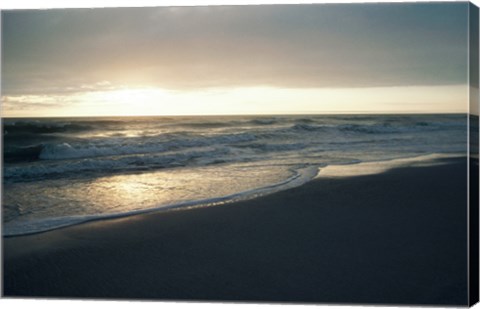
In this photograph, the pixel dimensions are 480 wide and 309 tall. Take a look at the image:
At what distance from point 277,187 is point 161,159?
1.45 m

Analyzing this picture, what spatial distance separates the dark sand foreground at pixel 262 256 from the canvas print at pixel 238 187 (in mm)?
11

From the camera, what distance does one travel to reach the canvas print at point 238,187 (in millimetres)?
2861

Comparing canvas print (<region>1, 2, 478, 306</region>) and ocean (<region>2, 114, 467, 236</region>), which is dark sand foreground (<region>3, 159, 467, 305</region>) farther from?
ocean (<region>2, 114, 467, 236</region>)

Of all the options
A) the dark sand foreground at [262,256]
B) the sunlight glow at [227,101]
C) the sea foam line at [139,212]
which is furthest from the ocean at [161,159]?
the dark sand foreground at [262,256]

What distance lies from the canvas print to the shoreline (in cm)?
2

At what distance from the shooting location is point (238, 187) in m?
4.50

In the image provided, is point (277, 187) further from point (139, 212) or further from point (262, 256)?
point (262, 256)

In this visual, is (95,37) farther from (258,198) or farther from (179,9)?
(258,198)

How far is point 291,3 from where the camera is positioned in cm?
308

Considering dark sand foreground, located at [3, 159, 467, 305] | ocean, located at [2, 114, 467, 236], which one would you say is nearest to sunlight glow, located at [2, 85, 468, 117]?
ocean, located at [2, 114, 467, 236]

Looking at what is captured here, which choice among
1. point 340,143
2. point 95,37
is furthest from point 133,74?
point 340,143

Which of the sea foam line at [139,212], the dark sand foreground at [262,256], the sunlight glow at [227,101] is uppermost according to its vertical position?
the sunlight glow at [227,101]

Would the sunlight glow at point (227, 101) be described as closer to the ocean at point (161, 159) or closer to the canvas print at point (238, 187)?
the canvas print at point (238, 187)

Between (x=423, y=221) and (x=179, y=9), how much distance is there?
2148mm
